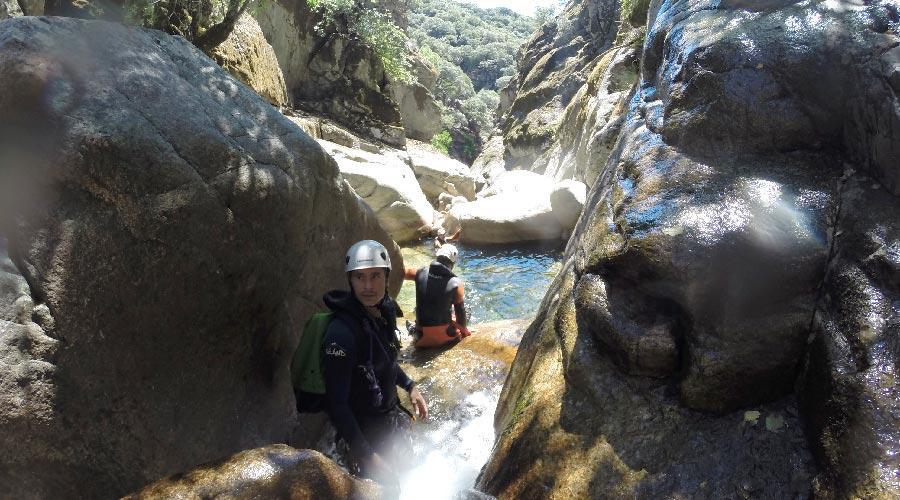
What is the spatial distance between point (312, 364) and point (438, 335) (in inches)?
141

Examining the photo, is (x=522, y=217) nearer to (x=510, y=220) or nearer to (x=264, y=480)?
(x=510, y=220)

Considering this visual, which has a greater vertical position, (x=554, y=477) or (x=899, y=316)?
(x=899, y=316)

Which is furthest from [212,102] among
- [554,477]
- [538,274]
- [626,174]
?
[538,274]

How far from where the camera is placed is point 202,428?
11.3 feet

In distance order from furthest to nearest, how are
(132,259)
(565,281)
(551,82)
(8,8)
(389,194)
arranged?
(551,82) < (389,194) < (8,8) < (565,281) < (132,259)

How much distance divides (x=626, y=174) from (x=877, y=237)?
5.26 feet

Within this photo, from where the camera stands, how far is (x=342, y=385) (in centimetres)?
312

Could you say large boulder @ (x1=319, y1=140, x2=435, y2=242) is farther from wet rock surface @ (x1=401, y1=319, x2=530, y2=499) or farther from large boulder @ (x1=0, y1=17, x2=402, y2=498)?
large boulder @ (x1=0, y1=17, x2=402, y2=498)

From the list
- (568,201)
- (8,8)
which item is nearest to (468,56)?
(568,201)

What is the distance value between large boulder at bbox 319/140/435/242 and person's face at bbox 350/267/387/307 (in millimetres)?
10720

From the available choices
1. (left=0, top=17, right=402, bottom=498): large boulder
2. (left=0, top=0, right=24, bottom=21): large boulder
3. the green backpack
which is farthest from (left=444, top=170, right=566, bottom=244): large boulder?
the green backpack

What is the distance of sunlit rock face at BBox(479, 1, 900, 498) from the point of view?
2.57m

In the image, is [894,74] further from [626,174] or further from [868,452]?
[868,452]

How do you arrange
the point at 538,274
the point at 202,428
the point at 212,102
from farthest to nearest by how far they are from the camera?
1. the point at 538,274
2. the point at 212,102
3. the point at 202,428
